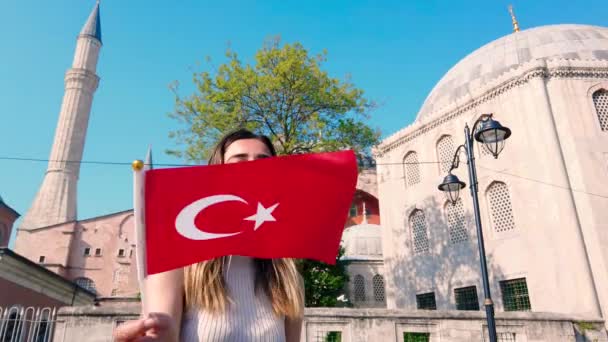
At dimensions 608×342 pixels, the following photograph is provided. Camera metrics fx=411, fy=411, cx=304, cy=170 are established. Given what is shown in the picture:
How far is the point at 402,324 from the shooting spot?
912 centimetres

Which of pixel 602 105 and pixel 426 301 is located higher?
pixel 602 105

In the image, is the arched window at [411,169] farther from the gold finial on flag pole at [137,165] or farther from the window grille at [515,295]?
the gold finial on flag pole at [137,165]

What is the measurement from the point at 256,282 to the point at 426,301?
19.7 metres

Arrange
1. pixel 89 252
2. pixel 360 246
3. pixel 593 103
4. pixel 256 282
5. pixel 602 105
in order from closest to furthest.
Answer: pixel 256 282
pixel 593 103
pixel 602 105
pixel 360 246
pixel 89 252

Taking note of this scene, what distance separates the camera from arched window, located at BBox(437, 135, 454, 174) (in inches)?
790

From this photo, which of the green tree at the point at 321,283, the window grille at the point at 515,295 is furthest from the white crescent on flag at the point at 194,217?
the window grille at the point at 515,295

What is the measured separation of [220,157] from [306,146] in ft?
48.1

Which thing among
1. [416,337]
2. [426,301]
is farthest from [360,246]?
[416,337]

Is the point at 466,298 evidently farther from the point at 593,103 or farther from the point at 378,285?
the point at 593,103

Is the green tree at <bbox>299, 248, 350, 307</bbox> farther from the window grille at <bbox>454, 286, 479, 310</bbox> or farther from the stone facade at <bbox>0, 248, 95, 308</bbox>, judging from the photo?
the stone facade at <bbox>0, 248, 95, 308</bbox>

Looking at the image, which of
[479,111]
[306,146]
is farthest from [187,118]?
[479,111]

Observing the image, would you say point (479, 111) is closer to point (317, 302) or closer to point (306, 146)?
point (306, 146)

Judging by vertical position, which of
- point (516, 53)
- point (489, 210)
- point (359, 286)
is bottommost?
point (359, 286)

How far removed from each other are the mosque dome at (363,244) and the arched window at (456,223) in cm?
878
